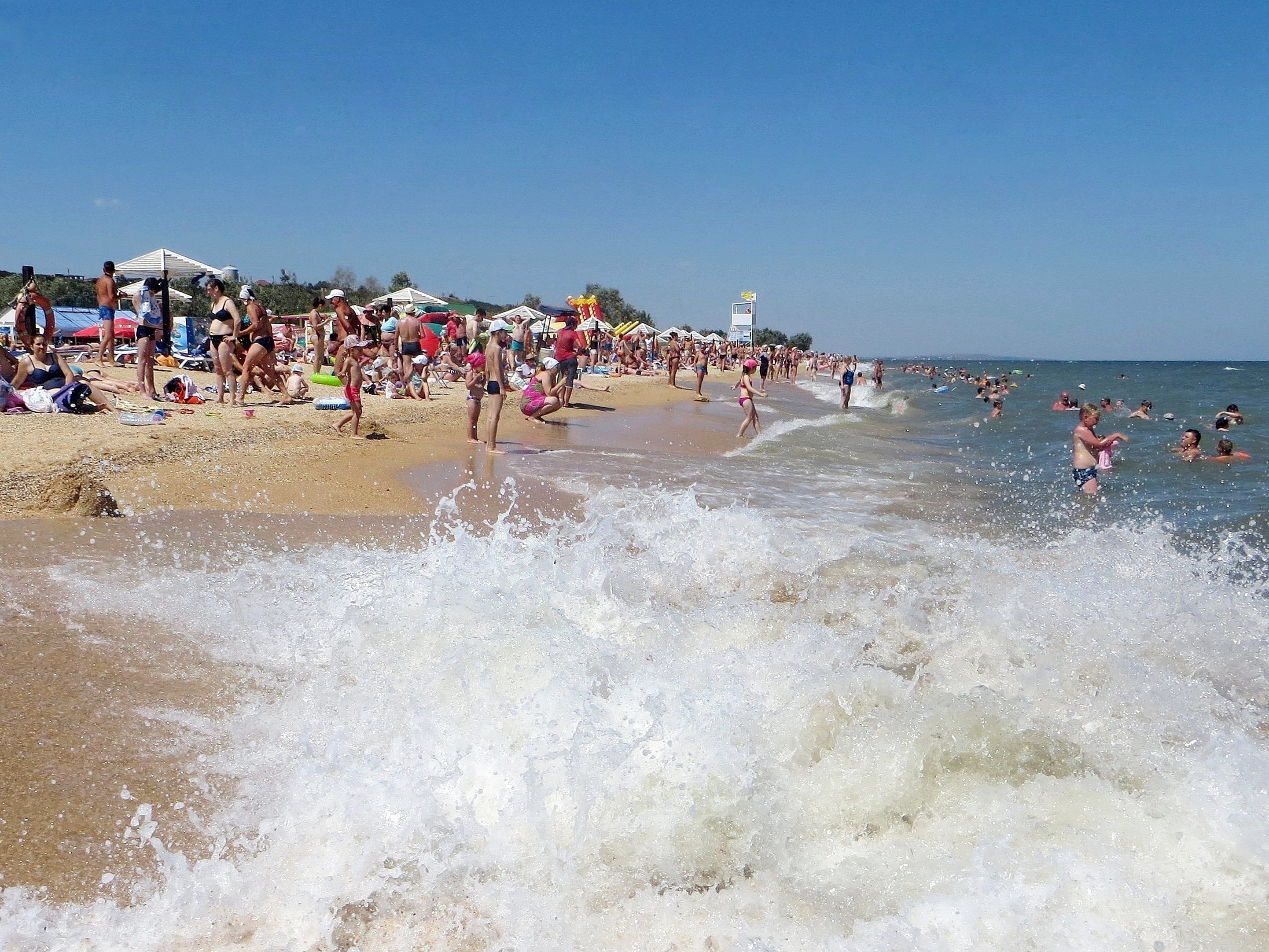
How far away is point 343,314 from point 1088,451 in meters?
10.1

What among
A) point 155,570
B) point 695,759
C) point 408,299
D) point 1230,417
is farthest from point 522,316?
point 695,759

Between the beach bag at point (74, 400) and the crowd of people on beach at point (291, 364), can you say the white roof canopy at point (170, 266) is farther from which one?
the beach bag at point (74, 400)

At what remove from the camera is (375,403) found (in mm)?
14516

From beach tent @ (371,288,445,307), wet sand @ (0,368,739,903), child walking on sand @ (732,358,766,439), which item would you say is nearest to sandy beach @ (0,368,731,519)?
wet sand @ (0,368,739,903)

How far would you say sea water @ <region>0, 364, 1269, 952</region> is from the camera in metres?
2.36

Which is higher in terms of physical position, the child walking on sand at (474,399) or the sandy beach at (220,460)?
the child walking on sand at (474,399)

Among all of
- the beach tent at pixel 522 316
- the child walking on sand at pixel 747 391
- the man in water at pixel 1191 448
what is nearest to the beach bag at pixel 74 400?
the child walking on sand at pixel 747 391

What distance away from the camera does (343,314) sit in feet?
42.7

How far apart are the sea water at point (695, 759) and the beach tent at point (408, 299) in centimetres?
2237

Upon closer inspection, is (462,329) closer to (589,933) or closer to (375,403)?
(375,403)

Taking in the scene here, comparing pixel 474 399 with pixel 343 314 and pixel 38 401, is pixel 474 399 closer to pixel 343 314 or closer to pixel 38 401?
pixel 343 314

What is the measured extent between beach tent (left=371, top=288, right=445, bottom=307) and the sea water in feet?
73.4

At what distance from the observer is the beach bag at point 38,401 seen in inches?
374

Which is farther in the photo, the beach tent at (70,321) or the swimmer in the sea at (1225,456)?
the beach tent at (70,321)
